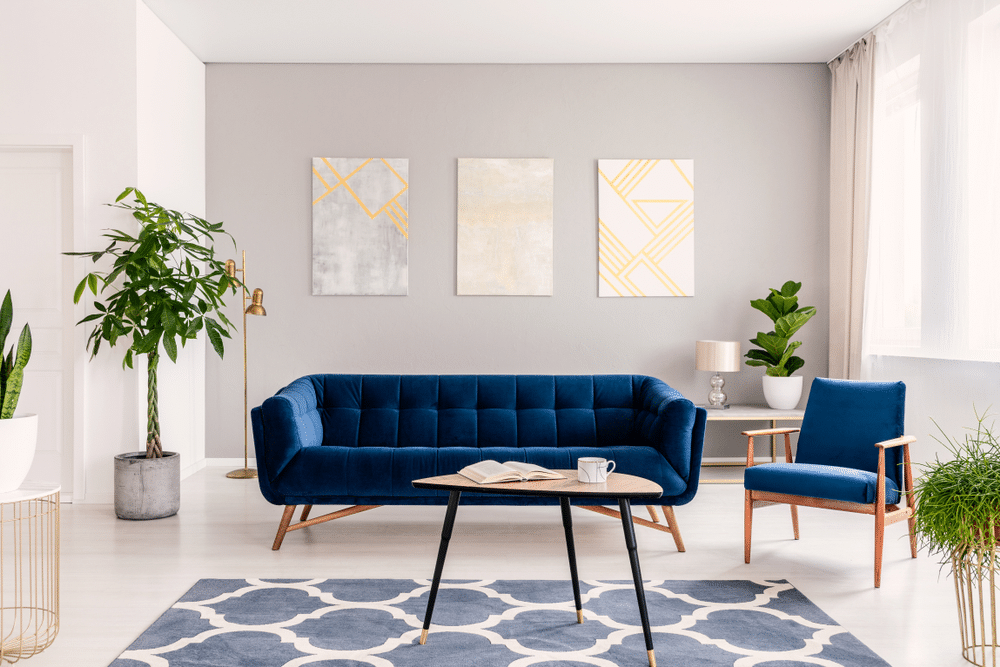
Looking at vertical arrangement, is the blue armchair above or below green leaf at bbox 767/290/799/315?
below

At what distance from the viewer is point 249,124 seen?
204 inches

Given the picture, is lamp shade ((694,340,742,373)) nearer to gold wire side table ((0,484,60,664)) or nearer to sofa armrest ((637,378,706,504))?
Answer: sofa armrest ((637,378,706,504))

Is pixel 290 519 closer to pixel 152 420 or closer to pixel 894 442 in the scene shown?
pixel 152 420

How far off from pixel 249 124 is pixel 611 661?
457 centimetres

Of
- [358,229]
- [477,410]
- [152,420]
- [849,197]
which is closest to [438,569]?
[477,410]

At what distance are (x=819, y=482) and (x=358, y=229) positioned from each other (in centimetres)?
355

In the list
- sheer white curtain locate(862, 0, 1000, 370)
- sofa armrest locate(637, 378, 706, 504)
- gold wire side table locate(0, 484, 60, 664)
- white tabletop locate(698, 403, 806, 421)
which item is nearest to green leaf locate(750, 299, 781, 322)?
sheer white curtain locate(862, 0, 1000, 370)

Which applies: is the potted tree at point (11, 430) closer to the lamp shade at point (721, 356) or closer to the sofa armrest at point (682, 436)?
the sofa armrest at point (682, 436)

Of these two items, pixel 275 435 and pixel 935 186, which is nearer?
pixel 275 435

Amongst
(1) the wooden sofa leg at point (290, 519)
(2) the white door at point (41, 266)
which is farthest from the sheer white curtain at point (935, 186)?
(2) the white door at point (41, 266)

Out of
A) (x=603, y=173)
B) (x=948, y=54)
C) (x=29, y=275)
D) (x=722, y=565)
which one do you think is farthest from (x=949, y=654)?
(x=29, y=275)

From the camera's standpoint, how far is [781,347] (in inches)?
191

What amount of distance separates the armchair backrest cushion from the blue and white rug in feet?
2.92

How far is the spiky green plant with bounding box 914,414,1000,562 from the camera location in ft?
6.37
